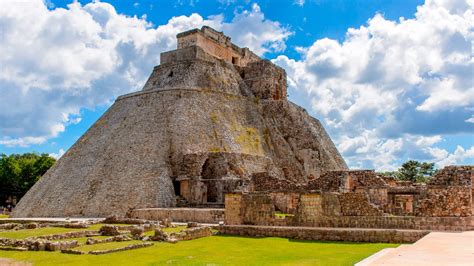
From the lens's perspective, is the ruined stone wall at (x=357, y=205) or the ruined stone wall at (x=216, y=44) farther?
the ruined stone wall at (x=216, y=44)

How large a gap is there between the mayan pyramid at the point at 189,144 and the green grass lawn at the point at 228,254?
1379 cm

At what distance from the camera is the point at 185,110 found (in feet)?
116

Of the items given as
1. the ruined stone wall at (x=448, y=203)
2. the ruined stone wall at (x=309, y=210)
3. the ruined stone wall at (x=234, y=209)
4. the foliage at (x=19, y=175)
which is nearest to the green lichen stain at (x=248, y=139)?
the ruined stone wall at (x=234, y=209)

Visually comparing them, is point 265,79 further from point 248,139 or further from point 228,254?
point 228,254

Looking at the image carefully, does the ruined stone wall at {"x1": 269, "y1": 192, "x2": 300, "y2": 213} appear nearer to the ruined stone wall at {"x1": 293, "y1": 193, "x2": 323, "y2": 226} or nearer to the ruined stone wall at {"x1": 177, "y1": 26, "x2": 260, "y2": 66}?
the ruined stone wall at {"x1": 293, "y1": 193, "x2": 323, "y2": 226}

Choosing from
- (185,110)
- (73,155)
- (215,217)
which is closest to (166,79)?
(185,110)

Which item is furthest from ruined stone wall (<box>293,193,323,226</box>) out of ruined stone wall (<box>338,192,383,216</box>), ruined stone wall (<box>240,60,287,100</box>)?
ruined stone wall (<box>240,60,287,100</box>)

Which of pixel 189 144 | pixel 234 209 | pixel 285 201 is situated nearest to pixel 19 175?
pixel 189 144

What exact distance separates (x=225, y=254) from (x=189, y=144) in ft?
67.2

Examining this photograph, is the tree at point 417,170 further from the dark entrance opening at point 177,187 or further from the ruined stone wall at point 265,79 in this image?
the dark entrance opening at point 177,187

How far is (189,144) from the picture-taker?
3278 centimetres

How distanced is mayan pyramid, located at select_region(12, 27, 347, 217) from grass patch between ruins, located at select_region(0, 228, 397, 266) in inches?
534

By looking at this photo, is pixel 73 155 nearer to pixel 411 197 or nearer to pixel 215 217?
pixel 215 217

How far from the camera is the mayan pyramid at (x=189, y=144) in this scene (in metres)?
29.6
